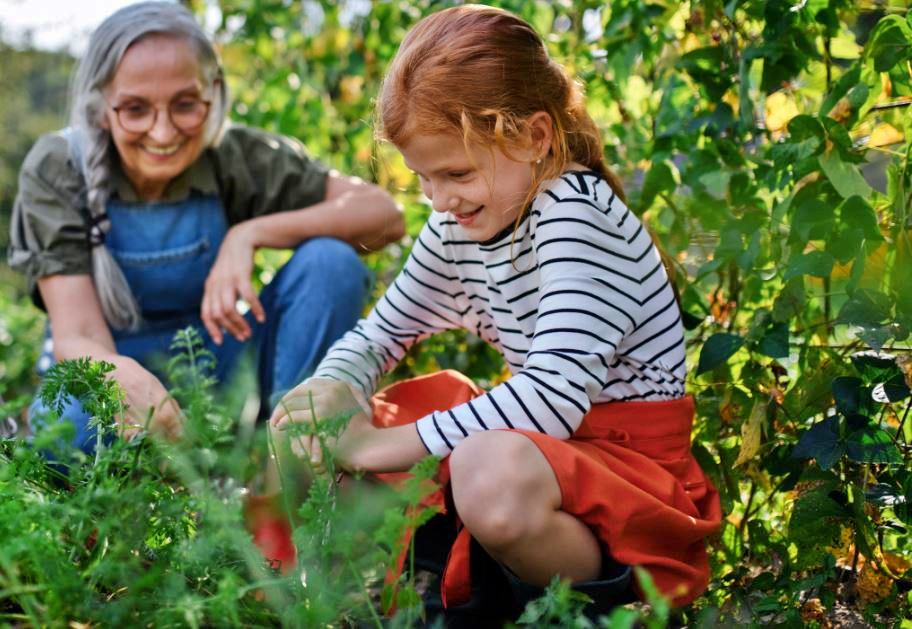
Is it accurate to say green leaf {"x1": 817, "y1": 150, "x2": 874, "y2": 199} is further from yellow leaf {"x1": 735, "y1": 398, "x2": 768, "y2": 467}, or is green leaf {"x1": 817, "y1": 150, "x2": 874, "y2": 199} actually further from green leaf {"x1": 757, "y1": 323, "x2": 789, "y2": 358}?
yellow leaf {"x1": 735, "y1": 398, "x2": 768, "y2": 467}

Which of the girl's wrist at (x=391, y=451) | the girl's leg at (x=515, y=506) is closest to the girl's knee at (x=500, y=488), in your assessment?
the girl's leg at (x=515, y=506)

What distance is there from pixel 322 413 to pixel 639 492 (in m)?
0.49

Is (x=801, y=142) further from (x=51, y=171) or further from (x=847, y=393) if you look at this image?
(x=51, y=171)

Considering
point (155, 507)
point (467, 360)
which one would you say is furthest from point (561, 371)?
point (467, 360)

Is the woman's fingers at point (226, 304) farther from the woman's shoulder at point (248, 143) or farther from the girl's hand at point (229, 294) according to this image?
the woman's shoulder at point (248, 143)

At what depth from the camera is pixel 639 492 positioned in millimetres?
1412

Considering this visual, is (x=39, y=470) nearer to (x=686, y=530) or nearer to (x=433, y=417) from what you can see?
(x=433, y=417)

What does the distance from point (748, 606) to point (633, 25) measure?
1.08 m

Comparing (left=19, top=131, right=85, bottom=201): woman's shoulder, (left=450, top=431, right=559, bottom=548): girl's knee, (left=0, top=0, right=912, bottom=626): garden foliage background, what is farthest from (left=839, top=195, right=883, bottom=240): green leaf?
(left=19, top=131, right=85, bottom=201): woman's shoulder

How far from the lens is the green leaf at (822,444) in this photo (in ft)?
4.54

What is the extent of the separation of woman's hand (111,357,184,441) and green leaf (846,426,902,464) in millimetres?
1016

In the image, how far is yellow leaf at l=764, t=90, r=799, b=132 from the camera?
1.84 metres

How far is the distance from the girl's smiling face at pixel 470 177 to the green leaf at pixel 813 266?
406 mm

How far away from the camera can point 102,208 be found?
2.29 metres
